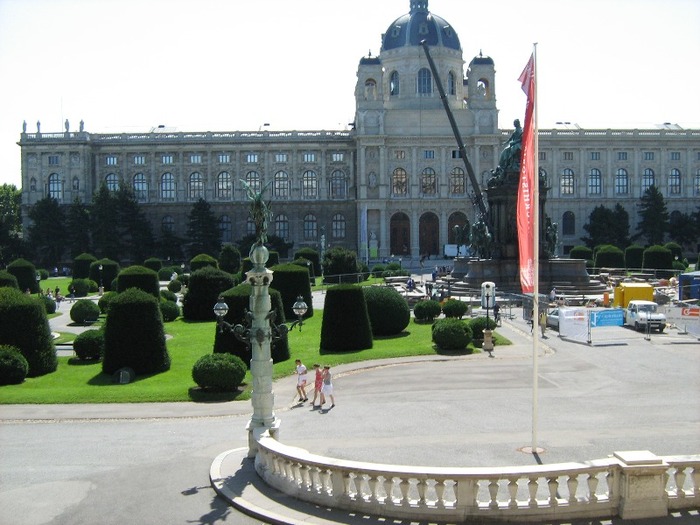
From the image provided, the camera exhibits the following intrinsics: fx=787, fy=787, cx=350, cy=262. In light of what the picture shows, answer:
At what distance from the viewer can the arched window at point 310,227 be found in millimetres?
106438

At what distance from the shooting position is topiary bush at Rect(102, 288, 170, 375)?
30875mm

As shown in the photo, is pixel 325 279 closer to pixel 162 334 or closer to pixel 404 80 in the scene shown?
pixel 162 334

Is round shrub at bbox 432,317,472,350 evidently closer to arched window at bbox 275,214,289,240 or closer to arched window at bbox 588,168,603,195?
arched window at bbox 275,214,289,240

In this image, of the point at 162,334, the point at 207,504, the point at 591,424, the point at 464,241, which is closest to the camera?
the point at 207,504

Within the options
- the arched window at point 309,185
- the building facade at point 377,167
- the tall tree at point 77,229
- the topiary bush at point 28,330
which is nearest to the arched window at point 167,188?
the building facade at point 377,167

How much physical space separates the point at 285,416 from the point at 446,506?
10807mm

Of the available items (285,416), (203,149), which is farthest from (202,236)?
(285,416)

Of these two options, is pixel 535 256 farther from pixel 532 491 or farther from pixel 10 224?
pixel 10 224

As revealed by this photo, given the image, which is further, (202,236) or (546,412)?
(202,236)

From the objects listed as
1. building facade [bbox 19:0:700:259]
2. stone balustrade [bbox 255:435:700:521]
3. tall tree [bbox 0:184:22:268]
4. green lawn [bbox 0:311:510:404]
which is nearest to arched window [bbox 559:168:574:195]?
building facade [bbox 19:0:700:259]

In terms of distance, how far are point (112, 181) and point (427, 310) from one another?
245 ft

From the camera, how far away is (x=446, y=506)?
1211 centimetres

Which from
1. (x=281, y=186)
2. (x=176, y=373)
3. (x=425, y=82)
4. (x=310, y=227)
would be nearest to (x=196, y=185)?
(x=281, y=186)

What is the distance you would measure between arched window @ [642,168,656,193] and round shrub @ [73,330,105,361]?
88.1 metres
